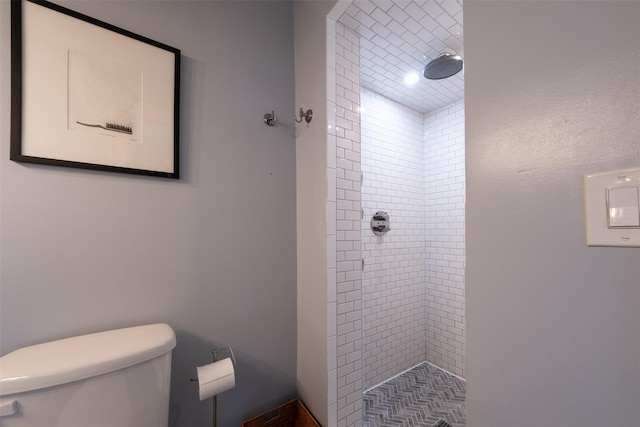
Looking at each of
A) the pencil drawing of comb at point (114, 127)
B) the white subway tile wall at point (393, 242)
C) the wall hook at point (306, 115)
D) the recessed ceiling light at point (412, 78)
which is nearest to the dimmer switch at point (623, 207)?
the wall hook at point (306, 115)

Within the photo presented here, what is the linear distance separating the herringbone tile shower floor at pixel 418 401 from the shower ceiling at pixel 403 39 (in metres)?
2.40

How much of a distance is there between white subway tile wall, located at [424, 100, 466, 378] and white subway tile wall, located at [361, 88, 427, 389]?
8 centimetres

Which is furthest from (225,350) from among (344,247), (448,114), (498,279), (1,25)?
(448,114)

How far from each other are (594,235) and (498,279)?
0.18 m

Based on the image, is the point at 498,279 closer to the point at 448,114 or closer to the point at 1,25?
the point at 1,25

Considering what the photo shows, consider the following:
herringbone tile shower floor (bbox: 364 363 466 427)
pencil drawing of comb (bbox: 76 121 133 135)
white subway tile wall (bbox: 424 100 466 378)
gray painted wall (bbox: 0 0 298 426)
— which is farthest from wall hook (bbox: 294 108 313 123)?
herringbone tile shower floor (bbox: 364 363 466 427)

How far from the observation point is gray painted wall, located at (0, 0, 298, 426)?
811 millimetres

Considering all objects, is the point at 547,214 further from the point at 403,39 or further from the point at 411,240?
the point at 411,240

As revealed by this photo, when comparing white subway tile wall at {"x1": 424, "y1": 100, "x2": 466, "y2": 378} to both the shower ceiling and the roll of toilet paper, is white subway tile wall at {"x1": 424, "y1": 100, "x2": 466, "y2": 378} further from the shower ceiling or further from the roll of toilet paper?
the roll of toilet paper

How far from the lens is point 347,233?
1274 mm

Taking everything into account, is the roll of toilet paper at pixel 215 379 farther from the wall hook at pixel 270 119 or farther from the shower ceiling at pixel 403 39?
the shower ceiling at pixel 403 39

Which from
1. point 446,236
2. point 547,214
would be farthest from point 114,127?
point 446,236

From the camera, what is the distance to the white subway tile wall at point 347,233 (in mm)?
1227

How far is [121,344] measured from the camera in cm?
78
